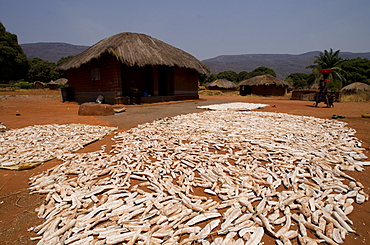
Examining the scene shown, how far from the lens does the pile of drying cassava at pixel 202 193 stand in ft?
4.22

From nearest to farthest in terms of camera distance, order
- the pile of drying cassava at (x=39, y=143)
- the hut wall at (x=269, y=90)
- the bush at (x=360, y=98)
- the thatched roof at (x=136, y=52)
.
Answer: the pile of drying cassava at (x=39, y=143)
the thatched roof at (x=136, y=52)
the bush at (x=360, y=98)
the hut wall at (x=269, y=90)

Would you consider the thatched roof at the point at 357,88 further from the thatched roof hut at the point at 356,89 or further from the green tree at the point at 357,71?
the green tree at the point at 357,71

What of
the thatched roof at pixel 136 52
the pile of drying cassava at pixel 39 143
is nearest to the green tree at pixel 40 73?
the thatched roof at pixel 136 52

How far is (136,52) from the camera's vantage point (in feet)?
33.0

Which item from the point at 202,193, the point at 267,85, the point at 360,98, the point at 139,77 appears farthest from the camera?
the point at 267,85

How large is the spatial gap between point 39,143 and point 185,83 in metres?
11.1

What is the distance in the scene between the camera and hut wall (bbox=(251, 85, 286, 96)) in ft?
80.0

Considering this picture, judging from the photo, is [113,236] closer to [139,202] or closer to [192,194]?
[139,202]

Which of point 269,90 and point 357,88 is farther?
point 269,90

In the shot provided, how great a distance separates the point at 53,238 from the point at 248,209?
139 cm

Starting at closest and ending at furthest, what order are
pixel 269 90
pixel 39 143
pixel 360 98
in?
1. pixel 39 143
2. pixel 360 98
3. pixel 269 90

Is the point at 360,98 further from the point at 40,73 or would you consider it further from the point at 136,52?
the point at 40,73

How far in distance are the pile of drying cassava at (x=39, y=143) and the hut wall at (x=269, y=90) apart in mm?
24418

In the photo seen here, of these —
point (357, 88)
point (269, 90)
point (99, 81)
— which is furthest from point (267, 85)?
point (99, 81)
